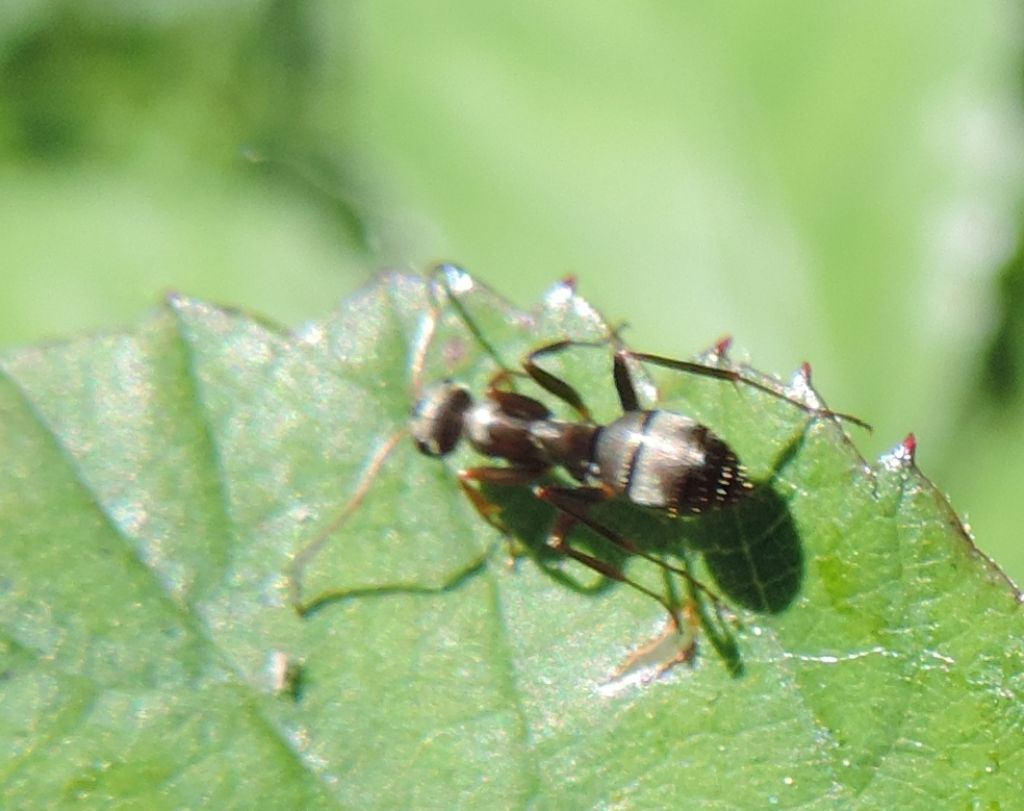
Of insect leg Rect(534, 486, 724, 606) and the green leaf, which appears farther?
insect leg Rect(534, 486, 724, 606)

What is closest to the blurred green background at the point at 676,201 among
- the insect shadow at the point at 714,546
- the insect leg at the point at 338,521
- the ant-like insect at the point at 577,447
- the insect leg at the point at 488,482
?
the ant-like insect at the point at 577,447

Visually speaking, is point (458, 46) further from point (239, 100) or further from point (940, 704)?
point (940, 704)

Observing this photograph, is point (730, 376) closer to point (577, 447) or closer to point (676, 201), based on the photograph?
point (577, 447)

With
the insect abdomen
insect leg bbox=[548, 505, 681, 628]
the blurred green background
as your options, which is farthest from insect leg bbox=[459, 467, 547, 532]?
the blurred green background

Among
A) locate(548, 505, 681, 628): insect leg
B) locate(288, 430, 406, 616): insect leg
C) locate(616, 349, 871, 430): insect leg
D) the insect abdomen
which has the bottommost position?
locate(288, 430, 406, 616): insect leg

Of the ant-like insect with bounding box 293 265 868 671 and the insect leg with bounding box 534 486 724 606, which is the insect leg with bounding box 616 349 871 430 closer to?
the ant-like insect with bounding box 293 265 868 671

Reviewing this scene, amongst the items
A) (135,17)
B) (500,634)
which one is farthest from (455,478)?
(135,17)
